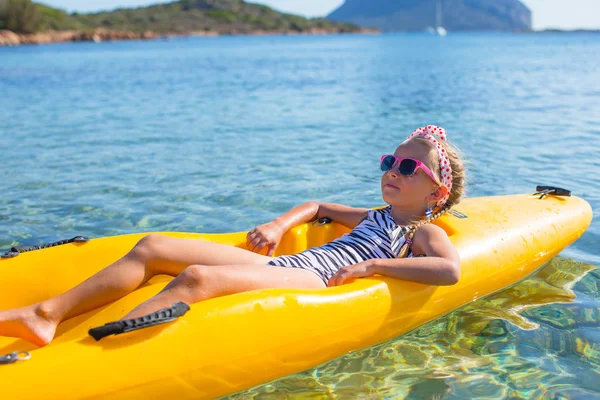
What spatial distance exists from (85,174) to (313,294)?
4.67 m

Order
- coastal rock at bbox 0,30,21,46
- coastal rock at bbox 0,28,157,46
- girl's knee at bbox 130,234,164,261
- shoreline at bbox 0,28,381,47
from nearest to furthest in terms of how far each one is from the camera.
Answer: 1. girl's knee at bbox 130,234,164,261
2. coastal rock at bbox 0,30,21,46
3. coastal rock at bbox 0,28,157,46
4. shoreline at bbox 0,28,381,47

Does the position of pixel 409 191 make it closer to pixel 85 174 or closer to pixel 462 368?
pixel 462 368

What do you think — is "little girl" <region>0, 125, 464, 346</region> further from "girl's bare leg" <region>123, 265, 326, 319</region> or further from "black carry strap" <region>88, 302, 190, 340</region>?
"black carry strap" <region>88, 302, 190, 340</region>

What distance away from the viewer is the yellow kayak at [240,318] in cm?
221

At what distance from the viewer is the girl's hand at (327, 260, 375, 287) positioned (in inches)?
110

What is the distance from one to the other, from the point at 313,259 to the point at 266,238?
1.29 ft

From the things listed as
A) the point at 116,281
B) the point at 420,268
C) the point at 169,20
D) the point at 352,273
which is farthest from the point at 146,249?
the point at 169,20

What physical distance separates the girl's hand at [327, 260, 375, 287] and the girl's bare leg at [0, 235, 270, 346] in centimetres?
41

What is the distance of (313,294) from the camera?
2615 mm

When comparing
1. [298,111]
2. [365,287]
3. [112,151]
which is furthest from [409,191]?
[298,111]

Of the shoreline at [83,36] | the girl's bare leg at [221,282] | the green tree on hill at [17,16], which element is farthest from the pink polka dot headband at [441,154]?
the green tree on hill at [17,16]

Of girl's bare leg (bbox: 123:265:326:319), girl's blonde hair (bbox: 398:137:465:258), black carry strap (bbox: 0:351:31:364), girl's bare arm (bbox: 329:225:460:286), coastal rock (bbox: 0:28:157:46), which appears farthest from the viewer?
coastal rock (bbox: 0:28:157:46)

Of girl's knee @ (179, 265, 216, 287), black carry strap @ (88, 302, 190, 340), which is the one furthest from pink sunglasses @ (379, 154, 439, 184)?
black carry strap @ (88, 302, 190, 340)

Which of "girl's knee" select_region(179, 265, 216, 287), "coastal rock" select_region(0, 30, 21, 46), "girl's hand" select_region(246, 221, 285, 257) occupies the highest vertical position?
"coastal rock" select_region(0, 30, 21, 46)
